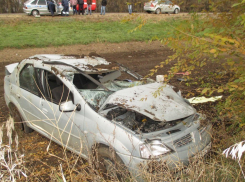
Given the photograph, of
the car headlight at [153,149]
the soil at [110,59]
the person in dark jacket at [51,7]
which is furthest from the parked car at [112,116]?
the person in dark jacket at [51,7]

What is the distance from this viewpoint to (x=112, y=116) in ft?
12.2

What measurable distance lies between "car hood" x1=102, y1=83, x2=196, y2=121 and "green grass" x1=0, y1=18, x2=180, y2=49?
337 inches

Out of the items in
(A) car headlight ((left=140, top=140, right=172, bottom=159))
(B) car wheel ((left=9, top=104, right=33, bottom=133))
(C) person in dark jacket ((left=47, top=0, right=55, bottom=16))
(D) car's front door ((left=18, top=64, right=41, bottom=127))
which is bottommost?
(B) car wheel ((left=9, top=104, right=33, bottom=133))

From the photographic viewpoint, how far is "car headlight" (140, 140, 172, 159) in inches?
138

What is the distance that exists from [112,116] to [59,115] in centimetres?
114

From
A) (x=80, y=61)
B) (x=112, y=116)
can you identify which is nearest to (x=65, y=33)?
(x=80, y=61)

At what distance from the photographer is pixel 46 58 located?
5.16 metres

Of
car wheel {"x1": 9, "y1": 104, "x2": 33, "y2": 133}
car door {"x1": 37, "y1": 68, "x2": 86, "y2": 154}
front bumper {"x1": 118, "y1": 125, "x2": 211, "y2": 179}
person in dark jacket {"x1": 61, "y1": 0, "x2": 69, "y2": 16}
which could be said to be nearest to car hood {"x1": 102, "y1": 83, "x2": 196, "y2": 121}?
front bumper {"x1": 118, "y1": 125, "x2": 211, "y2": 179}

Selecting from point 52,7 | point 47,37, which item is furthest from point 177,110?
point 52,7

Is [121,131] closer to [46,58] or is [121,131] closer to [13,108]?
[46,58]

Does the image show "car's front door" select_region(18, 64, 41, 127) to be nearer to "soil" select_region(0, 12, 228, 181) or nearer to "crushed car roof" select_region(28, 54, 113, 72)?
"crushed car roof" select_region(28, 54, 113, 72)

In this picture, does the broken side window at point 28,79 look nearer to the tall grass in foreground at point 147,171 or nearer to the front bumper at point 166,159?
the tall grass in foreground at point 147,171

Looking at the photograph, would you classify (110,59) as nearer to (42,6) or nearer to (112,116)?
(112,116)

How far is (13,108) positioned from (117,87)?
229 cm
